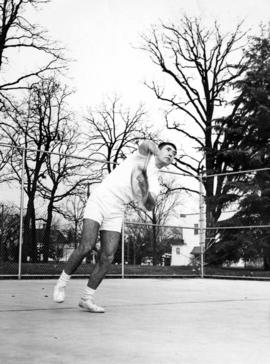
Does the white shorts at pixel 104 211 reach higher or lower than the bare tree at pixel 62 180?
lower

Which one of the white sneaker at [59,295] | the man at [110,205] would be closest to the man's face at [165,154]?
the man at [110,205]

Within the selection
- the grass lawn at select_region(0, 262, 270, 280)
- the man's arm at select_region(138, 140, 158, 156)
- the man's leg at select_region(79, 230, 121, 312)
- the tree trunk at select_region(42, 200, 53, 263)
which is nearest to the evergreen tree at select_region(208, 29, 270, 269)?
the grass lawn at select_region(0, 262, 270, 280)

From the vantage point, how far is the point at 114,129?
3183 centimetres

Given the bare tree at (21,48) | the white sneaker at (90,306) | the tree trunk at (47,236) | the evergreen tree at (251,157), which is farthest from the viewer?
the bare tree at (21,48)

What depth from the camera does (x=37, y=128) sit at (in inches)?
1004

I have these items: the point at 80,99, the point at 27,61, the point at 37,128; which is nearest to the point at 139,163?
the point at 27,61

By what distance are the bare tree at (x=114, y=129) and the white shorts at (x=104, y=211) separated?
25467 mm

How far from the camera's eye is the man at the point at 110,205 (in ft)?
12.5

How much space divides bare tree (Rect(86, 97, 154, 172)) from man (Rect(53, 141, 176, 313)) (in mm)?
25462

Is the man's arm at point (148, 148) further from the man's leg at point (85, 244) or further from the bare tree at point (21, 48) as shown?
the bare tree at point (21, 48)

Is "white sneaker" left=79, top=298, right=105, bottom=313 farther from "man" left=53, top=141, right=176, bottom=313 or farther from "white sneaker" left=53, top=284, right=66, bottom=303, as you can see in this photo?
"white sneaker" left=53, top=284, right=66, bottom=303

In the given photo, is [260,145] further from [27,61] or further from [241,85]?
[27,61]

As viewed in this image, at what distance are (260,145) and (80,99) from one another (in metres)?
11.6

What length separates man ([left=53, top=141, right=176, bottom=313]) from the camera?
3805 mm
